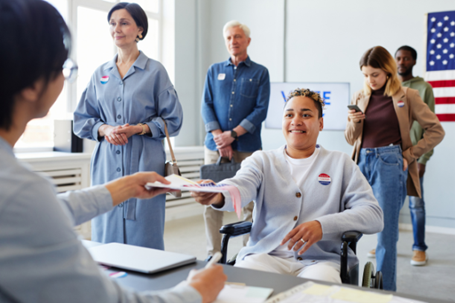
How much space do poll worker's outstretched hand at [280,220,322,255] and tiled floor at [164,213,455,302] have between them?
147 cm

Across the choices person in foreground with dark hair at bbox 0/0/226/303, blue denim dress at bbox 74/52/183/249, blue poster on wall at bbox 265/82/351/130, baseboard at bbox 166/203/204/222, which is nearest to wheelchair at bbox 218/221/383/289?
blue denim dress at bbox 74/52/183/249

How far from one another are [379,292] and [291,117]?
1.13m

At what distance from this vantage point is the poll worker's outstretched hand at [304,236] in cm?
155

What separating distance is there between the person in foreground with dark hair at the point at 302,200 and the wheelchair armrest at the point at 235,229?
0.03m

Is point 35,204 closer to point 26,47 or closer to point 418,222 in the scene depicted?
point 26,47

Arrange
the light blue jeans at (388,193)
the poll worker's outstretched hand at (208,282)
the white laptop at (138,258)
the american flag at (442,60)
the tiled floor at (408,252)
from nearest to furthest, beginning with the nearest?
1. the poll worker's outstretched hand at (208,282)
2. the white laptop at (138,258)
3. the light blue jeans at (388,193)
4. the tiled floor at (408,252)
5. the american flag at (442,60)

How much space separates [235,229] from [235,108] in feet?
5.90

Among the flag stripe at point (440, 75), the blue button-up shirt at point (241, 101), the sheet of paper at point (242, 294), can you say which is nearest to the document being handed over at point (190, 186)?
the sheet of paper at point (242, 294)

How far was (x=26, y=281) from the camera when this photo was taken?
60 cm

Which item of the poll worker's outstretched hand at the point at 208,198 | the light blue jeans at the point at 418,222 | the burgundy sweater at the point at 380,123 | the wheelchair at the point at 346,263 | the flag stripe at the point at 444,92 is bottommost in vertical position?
the light blue jeans at the point at 418,222

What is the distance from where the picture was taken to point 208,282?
864mm

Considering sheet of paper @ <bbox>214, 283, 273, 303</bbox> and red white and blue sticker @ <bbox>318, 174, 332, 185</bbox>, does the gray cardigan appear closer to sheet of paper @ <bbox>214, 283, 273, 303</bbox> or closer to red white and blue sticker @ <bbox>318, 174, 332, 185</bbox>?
red white and blue sticker @ <bbox>318, 174, 332, 185</bbox>

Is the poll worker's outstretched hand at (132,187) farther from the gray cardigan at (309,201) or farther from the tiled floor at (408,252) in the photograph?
the tiled floor at (408,252)

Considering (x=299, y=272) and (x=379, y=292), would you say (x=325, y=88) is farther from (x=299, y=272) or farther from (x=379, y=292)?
(x=379, y=292)
